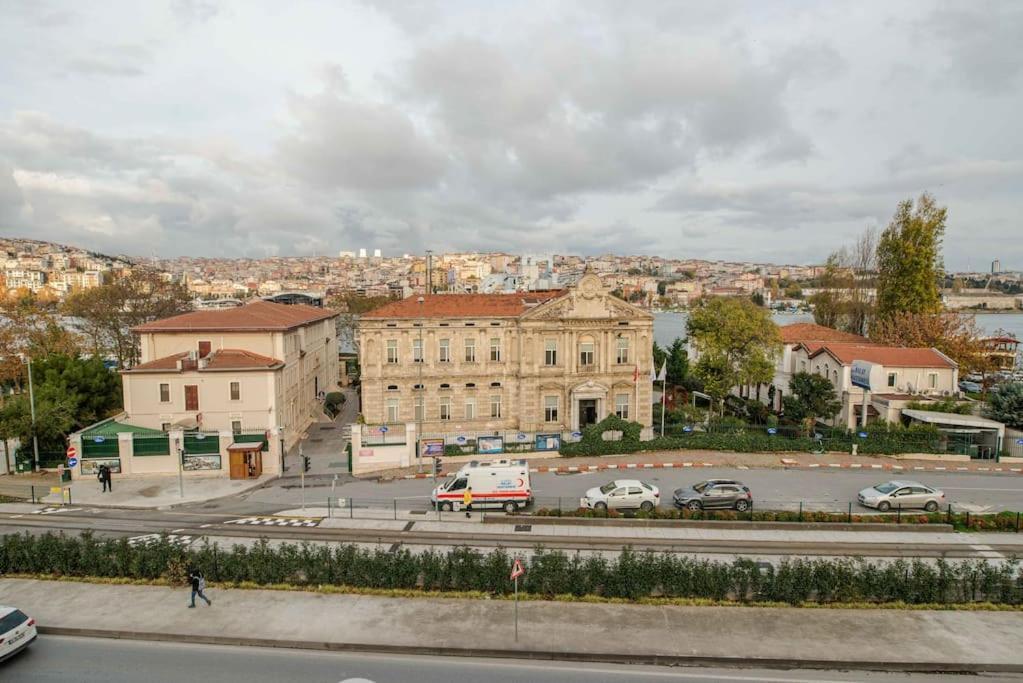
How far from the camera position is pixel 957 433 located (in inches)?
1626

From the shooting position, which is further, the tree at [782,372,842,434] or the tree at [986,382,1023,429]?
the tree at [782,372,842,434]

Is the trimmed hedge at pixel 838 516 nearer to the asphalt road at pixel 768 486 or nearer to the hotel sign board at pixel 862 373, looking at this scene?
the asphalt road at pixel 768 486

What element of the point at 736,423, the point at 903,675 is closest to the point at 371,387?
the point at 736,423

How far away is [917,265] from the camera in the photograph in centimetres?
6378

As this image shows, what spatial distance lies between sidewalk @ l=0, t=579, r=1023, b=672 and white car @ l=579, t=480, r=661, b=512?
9622 millimetres

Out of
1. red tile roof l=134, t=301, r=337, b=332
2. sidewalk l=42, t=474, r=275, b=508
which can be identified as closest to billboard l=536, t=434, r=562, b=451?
sidewalk l=42, t=474, r=275, b=508

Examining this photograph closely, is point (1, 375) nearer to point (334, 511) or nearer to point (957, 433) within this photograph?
point (334, 511)

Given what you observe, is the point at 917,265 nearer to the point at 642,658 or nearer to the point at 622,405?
the point at 622,405

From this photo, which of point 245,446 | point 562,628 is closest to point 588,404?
point 245,446

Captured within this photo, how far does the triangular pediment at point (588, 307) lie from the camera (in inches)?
1874

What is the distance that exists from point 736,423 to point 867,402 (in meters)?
10.3

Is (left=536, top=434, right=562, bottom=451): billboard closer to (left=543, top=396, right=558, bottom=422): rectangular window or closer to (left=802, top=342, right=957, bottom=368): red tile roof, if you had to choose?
(left=543, top=396, right=558, bottom=422): rectangular window

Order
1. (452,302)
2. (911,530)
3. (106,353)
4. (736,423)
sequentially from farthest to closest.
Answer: (106,353) < (452,302) < (736,423) < (911,530)

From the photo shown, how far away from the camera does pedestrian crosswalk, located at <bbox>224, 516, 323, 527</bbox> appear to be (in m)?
28.7
